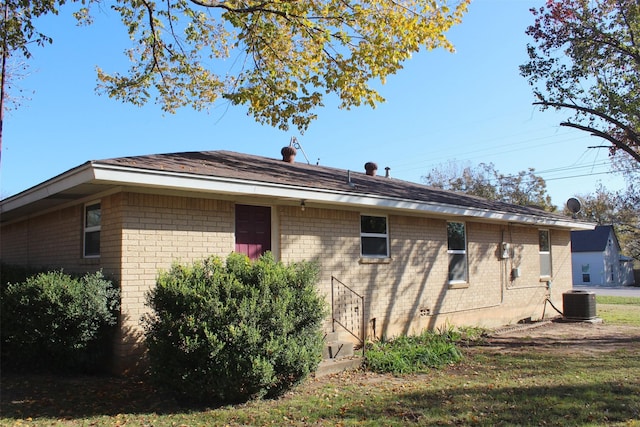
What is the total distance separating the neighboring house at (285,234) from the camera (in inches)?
308

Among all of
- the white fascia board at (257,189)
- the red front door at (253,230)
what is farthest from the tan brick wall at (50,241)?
the red front door at (253,230)

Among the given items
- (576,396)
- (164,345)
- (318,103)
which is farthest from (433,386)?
(318,103)

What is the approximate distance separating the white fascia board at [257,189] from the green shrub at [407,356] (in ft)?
9.43

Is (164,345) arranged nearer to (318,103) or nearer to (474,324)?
(318,103)

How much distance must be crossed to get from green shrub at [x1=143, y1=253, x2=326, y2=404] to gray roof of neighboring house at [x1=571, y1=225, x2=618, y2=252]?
2050 inches

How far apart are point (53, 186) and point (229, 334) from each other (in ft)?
14.3

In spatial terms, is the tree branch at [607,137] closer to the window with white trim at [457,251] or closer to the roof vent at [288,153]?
the window with white trim at [457,251]

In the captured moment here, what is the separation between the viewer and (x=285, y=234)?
31.8 ft

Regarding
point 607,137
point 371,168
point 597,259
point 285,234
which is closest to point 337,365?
point 285,234

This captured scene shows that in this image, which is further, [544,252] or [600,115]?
[544,252]

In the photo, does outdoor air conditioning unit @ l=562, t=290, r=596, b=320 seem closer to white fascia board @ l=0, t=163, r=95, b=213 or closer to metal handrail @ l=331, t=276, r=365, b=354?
metal handrail @ l=331, t=276, r=365, b=354

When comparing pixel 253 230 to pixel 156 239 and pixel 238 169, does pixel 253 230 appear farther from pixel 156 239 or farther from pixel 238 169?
pixel 156 239

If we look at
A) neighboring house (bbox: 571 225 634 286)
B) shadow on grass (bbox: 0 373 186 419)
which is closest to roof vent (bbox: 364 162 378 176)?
shadow on grass (bbox: 0 373 186 419)

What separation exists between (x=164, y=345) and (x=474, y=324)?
9753 mm
